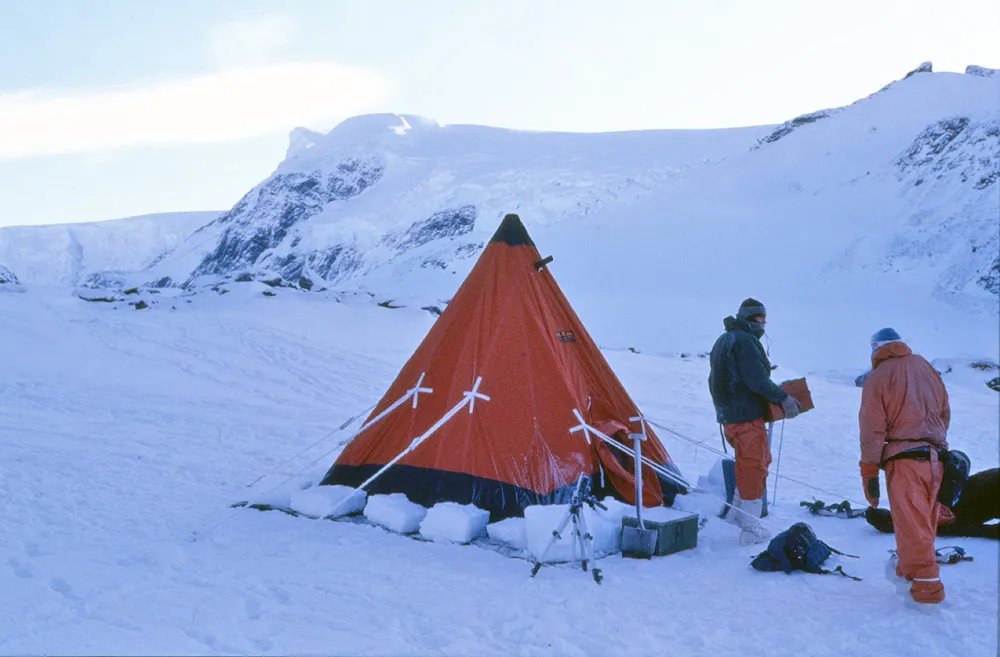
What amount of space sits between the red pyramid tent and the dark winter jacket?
87 centimetres

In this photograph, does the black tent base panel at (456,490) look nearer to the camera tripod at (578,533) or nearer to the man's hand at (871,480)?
the camera tripod at (578,533)

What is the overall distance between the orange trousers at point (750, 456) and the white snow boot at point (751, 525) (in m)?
0.05

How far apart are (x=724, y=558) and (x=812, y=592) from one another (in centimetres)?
75

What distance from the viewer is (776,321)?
21656 millimetres

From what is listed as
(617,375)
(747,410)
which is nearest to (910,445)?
(747,410)

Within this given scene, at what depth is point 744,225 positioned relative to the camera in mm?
30188

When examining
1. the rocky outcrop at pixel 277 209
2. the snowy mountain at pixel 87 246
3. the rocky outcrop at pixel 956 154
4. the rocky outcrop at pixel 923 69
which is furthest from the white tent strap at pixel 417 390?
the snowy mountain at pixel 87 246

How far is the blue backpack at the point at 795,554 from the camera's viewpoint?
14.5ft

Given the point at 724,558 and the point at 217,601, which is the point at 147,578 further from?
the point at 724,558

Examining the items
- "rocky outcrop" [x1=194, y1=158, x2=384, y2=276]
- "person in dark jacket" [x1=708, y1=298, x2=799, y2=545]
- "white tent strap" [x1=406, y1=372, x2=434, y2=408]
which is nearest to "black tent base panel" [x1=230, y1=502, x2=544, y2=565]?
"white tent strap" [x1=406, y1=372, x2=434, y2=408]

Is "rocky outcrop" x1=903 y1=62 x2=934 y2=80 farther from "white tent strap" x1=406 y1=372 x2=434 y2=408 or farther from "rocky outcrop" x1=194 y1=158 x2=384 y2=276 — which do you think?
"rocky outcrop" x1=194 y1=158 x2=384 y2=276

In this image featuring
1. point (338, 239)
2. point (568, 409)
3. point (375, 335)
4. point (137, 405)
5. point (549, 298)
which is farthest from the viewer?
point (338, 239)

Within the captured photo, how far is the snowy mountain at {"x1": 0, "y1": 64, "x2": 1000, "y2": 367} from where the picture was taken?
71.6 feet

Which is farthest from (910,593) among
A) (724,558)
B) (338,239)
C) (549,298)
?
(338,239)
